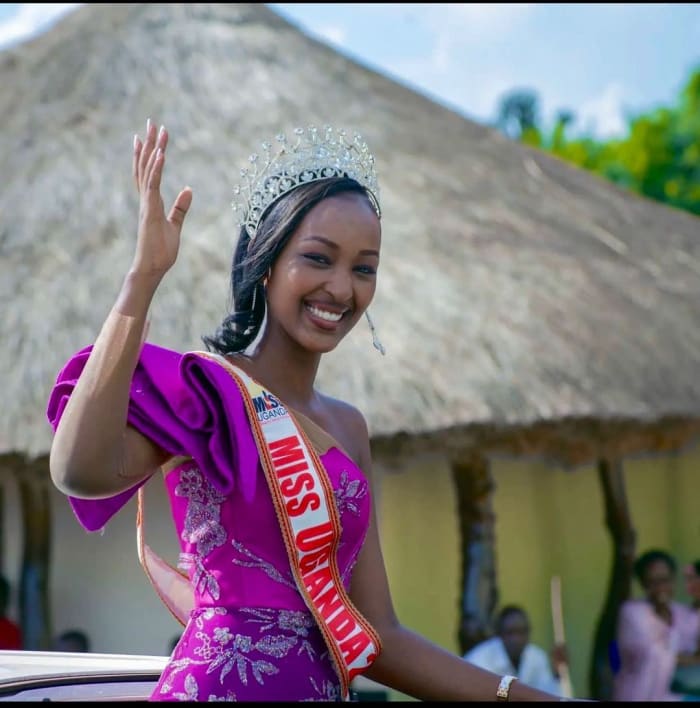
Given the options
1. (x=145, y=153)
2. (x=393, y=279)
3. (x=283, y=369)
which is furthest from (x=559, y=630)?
(x=145, y=153)

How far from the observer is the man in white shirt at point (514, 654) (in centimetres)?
733

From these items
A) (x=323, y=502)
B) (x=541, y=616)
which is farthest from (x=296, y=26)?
(x=323, y=502)

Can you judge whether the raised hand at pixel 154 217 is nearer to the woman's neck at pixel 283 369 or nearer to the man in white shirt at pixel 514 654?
the woman's neck at pixel 283 369

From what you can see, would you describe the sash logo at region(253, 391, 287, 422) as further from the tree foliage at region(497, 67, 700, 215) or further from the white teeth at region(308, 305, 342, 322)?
the tree foliage at region(497, 67, 700, 215)

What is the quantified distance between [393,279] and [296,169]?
5807mm

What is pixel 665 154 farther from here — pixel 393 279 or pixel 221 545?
pixel 221 545

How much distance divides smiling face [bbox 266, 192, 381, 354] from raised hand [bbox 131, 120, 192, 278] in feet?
0.85

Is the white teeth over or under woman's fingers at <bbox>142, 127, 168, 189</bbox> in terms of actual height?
under

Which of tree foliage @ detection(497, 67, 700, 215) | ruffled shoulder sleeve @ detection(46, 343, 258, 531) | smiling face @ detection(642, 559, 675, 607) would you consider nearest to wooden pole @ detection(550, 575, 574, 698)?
smiling face @ detection(642, 559, 675, 607)

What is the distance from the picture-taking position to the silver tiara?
2307 mm

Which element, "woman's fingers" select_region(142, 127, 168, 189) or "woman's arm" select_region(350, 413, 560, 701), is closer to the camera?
"woman's fingers" select_region(142, 127, 168, 189)

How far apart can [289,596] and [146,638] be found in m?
6.02

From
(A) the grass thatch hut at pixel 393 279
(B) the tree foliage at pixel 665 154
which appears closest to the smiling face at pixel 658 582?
(A) the grass thatch hut at pixel 393 279

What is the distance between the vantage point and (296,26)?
1151cm
